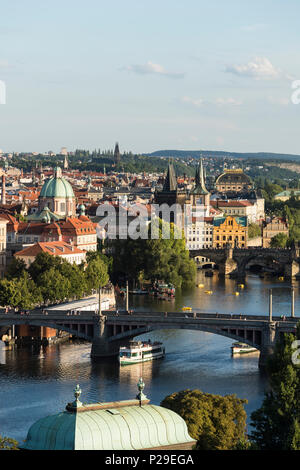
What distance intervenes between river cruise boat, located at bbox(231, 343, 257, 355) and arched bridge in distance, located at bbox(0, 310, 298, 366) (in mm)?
1133

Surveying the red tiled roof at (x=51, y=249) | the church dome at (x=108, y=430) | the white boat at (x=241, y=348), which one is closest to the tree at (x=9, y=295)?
A: the white boat at (x=241, y=348)

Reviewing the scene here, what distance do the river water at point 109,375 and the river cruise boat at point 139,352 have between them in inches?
15.9

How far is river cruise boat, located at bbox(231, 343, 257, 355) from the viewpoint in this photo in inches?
1823

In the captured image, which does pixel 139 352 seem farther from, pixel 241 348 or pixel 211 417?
pixel 211 417

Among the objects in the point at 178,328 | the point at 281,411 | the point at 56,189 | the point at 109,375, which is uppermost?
the point at 56,189

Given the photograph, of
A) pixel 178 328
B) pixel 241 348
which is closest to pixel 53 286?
pixel 178 328

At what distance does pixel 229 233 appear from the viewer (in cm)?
9388

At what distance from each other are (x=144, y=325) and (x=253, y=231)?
54.8 meters

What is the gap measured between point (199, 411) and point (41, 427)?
9.65 metres

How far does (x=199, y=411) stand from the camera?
29.2 metres

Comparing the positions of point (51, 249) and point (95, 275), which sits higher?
point (51, 249)

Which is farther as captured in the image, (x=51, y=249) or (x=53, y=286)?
(x=51, y=249)

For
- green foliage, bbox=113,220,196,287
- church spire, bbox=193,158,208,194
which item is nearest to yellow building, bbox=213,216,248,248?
church spire, bbox=193,158,208,194

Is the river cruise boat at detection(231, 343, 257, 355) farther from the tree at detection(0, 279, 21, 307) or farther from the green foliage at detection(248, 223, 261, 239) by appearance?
the green foliage at detection(248, 223, 261, 239)
